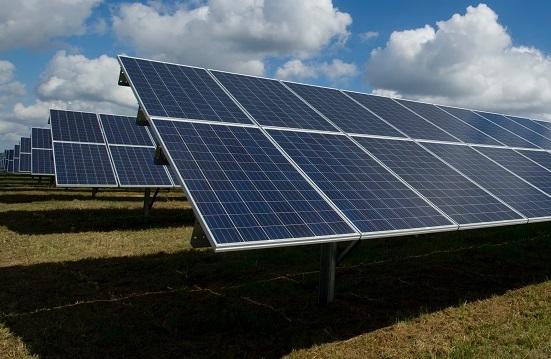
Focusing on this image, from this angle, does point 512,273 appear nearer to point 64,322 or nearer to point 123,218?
point 64,322

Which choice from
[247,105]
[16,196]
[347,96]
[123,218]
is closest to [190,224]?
[123,218]

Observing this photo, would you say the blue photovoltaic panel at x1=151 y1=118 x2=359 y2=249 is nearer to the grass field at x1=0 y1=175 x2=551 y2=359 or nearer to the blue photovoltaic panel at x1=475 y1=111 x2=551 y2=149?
the grass field at x1=0 y1=175 x2=551 y2=359

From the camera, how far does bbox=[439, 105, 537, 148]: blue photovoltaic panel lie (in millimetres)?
14883

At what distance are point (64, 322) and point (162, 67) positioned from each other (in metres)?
6.02

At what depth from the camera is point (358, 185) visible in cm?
840

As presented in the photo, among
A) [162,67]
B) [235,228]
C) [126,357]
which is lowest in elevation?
[126,357]

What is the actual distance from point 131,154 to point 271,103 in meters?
12.7

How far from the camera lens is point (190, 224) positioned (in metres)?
19.2

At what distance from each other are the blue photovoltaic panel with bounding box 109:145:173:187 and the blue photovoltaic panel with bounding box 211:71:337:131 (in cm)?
787

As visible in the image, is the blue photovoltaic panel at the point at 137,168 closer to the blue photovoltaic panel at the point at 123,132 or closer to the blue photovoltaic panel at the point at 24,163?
the blue photovoltaic panel at the point at 123,132

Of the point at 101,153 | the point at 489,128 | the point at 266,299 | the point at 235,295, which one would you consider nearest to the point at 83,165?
the point at 101,153

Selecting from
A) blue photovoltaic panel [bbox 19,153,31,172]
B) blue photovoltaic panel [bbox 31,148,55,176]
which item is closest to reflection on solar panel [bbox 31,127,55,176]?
blue photovoltaic panel [bbox 31,148,55,176]

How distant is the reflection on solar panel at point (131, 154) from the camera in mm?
19359

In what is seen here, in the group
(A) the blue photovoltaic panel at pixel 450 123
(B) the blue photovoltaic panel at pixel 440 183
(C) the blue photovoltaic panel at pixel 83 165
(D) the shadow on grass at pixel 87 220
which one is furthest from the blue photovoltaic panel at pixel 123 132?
(B) the blue photovoltaic panel at pixel 440 183
